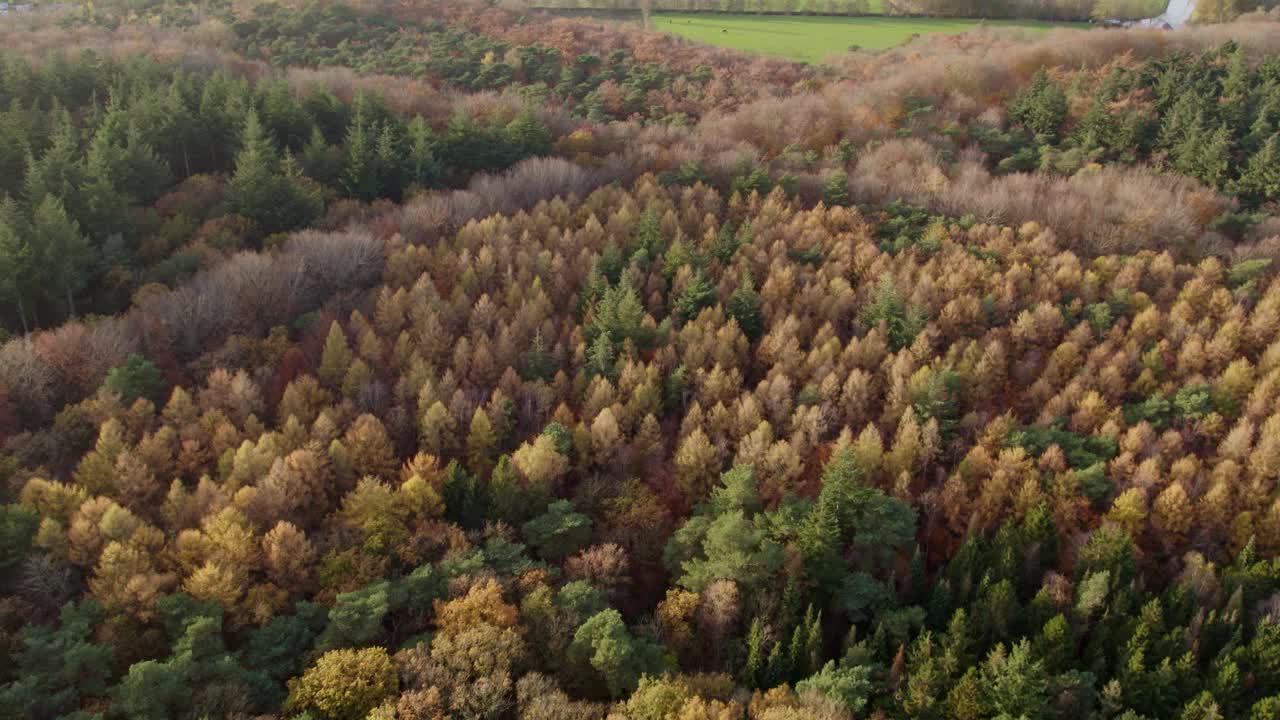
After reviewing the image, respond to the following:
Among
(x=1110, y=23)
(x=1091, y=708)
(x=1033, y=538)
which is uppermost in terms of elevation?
(x=1110, y=23)

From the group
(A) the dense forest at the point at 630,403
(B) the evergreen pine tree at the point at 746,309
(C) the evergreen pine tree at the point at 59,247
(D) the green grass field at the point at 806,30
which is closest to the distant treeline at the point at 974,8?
(D) the green grass field at the point at 806,30

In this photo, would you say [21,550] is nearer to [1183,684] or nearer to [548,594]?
[548,594]

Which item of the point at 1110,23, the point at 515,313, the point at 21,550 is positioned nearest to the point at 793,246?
the point at 515,313

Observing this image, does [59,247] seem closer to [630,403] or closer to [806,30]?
[630,403]

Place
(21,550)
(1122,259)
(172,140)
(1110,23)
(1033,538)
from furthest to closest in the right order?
(1110,23) → (172,140) → (1122,259) → (1033,538) → (21,550)

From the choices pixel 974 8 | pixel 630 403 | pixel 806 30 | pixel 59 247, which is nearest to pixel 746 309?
pixel 630 403

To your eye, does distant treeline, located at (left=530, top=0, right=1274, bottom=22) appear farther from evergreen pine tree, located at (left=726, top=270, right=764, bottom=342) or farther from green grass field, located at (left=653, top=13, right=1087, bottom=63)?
evergreen pine tree, located at (left=726, top=270, right=764, bottom=342)

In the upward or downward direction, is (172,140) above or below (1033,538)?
above
